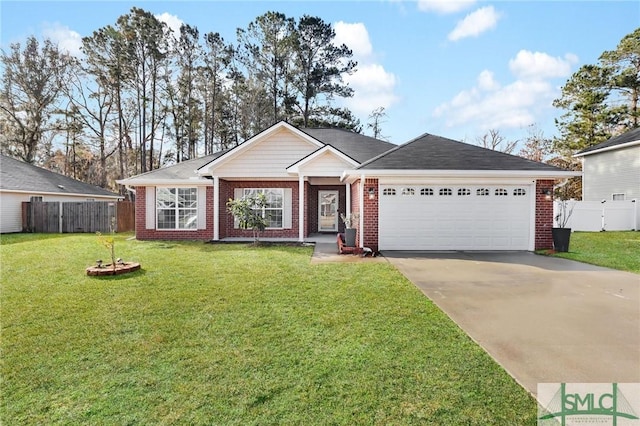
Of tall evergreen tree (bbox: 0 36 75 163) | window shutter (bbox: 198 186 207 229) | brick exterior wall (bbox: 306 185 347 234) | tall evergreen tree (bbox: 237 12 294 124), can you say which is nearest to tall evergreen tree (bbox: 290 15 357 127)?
tall evergreen tree (bbox: 237 12 294 124)

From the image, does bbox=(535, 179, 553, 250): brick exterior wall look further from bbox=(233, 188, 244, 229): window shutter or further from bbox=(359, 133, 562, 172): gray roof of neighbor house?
bbox=(233, 188, 244, 229): window shutter

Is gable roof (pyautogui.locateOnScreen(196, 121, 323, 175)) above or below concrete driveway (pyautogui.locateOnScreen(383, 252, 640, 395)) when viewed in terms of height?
above

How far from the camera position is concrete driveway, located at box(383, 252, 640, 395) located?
343cm

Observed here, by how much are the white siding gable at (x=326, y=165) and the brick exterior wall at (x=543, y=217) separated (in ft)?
21.2

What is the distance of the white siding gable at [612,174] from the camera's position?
18844mm

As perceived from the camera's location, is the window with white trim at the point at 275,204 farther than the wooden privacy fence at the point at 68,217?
No

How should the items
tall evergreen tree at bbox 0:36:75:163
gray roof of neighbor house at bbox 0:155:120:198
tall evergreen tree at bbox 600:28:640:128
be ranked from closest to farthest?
1. gray roof of neighbor house at bbox 0:155:120:198
2. tall evergreen tree at bbox 600:28:640:128
3. tall evergreen tree at bbox 0:36:75:163

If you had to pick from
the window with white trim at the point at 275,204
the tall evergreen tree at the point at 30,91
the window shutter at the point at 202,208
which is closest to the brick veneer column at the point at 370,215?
the window with white trim at the point at 275,204

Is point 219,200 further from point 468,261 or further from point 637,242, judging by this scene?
point 637,242

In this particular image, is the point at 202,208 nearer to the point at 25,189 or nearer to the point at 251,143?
A: the point at 251,143

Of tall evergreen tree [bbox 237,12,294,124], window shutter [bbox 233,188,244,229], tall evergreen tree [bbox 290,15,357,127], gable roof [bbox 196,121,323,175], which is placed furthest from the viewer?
tall evergreen tree [bbox 290,15,357,127]
